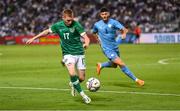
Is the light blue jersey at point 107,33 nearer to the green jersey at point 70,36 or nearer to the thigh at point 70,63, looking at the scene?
the green jersey at point 70,36

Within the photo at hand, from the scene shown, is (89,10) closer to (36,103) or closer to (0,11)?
(0,11)

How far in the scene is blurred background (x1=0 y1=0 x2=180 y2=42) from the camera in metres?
52.0

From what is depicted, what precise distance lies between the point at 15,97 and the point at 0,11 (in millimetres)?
43453

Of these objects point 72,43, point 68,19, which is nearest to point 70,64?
point 72,43

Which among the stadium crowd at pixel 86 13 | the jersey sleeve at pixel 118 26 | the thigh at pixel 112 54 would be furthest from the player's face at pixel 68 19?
the stadium crowd at pixel 86 13

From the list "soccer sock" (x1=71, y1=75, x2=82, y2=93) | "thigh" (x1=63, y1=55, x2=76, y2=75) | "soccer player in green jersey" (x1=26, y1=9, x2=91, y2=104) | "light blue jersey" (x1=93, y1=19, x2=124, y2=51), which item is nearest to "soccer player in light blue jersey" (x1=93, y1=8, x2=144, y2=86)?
"light blue jersey" (x1=93, y1=19, x2=124, y2=51)

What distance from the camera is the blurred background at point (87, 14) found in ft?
171

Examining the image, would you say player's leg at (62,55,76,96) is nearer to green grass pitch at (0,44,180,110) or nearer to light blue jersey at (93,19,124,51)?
green grass pitch at (0,44,180,110)

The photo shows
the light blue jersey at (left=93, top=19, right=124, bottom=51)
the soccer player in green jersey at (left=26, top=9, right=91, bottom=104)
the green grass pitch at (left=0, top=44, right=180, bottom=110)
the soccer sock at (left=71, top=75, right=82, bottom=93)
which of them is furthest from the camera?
the light blue jersey at (left=93, top=19, right=124, bottom=51)

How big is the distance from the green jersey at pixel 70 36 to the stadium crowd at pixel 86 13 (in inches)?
1464

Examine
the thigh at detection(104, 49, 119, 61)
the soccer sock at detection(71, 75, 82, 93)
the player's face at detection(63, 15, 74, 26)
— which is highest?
the player's face at detection(63, 15, 74, 26)

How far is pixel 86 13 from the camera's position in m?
56.0

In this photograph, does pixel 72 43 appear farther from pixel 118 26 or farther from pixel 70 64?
pixel 118 26

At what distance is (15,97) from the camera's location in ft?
51.4
